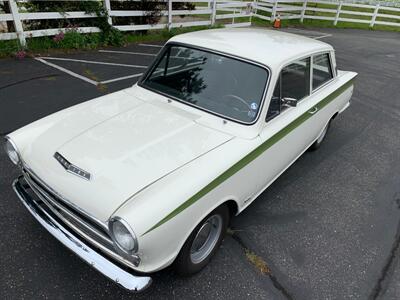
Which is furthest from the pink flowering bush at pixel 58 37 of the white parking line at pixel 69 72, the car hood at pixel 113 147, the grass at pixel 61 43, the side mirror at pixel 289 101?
the side mirror at pixel 289 101

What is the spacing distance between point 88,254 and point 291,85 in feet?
8.68

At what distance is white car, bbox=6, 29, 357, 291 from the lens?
2254 mm

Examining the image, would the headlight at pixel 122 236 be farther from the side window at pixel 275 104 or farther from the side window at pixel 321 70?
the side window at pixel 321 70

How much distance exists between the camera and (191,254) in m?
2.85

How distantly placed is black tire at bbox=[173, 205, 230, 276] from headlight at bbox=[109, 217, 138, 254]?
534 millimetres

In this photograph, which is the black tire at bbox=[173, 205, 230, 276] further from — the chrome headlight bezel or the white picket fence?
the white picket fence

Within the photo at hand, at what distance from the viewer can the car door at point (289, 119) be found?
10.6 feet

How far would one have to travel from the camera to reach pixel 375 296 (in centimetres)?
292

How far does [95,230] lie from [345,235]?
8.92 feet

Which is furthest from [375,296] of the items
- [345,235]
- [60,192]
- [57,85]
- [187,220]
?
[57,85]

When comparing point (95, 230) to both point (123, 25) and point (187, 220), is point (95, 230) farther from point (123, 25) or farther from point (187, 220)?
point (123, 25)

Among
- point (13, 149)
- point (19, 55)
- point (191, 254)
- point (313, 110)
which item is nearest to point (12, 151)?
point (13, 149)

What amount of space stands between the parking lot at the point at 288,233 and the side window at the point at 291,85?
122 centimetres

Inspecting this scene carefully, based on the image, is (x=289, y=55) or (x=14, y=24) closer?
(x=289, y=55)
